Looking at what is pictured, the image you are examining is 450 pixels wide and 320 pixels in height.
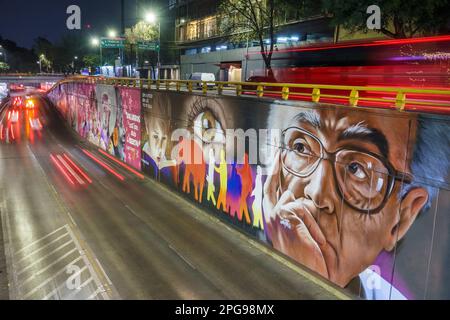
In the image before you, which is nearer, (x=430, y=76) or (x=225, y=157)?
(x=430, y=76)

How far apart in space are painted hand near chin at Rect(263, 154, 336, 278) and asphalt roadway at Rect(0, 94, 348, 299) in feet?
1.87

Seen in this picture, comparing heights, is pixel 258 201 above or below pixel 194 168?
below

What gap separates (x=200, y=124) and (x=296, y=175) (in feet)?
27.9

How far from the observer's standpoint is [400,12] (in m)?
23.1

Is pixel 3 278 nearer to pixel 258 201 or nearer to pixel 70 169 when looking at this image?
pixel 258 201

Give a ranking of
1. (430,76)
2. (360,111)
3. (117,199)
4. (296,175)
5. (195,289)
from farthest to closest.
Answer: (117,199) < (430,76) < (296,175) < (195,289) < (360,111)

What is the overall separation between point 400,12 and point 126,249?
21703 mm

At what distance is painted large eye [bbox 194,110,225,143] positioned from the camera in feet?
65.7

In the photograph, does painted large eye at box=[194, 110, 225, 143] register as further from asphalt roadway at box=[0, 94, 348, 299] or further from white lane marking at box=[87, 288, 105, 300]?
white lane marking at box=[87, 288, 105, 300]

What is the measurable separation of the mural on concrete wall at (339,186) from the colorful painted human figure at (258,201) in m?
0.05

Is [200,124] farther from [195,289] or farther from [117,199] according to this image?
[195,289]

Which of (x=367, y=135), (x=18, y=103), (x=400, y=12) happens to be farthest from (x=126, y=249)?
(x=18, y=103)

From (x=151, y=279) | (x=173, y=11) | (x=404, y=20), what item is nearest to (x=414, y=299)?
(x=151, y=279)

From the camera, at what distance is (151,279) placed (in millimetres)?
14016
